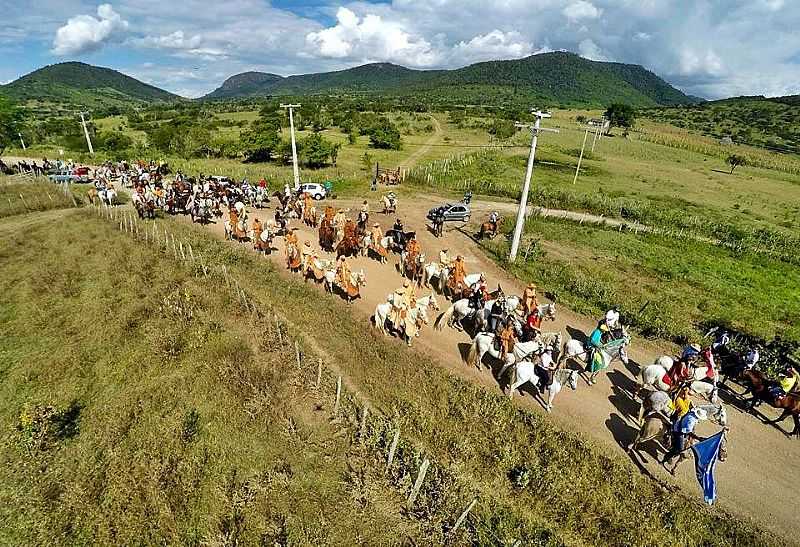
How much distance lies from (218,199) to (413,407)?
784 inches

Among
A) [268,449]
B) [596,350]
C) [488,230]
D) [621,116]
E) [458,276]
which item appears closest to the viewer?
[268,449]

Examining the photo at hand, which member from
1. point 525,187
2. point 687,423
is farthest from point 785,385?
point 525,187

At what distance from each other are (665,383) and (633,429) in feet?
4.73

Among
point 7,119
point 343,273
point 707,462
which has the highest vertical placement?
point 7,119

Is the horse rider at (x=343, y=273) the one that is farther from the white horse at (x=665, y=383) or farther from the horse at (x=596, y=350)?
the white horse at (x=665, y=383)

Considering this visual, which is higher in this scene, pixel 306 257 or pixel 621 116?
pixel 621 116

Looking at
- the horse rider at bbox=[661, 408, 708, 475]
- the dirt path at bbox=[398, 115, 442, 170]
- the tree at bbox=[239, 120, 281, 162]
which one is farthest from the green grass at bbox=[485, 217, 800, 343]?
the tree at bbox=[239, 120, 281, 162]

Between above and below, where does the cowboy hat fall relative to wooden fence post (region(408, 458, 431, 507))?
above

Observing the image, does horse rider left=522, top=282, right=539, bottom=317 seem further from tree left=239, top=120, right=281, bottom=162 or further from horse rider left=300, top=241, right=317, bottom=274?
tree left=239, top=120, right=281, bottom=162

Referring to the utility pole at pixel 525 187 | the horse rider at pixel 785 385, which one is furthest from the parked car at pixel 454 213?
the horse rider at pixel 785 385

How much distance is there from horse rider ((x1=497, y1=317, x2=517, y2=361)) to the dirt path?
32.4 m

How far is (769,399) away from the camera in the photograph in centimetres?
1061

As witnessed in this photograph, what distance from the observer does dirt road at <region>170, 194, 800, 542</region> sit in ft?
28.0

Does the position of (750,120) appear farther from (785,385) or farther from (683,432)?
(683,432)
